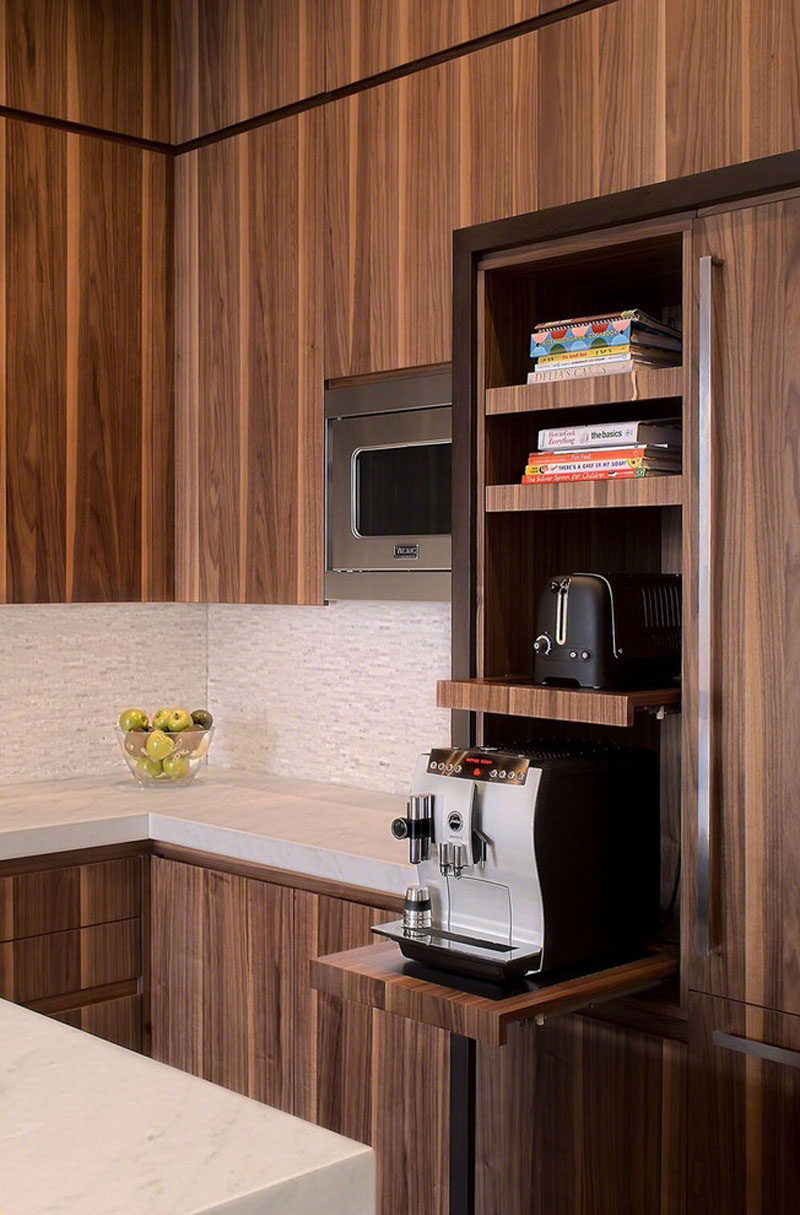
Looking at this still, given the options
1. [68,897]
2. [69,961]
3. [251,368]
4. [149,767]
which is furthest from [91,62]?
[69,961]

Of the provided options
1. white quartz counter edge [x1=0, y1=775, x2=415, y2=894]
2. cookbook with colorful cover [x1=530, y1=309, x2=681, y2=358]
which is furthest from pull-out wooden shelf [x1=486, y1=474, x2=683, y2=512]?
white quartz counter edge [x1=0, y1=775, x2=415, y2=894]

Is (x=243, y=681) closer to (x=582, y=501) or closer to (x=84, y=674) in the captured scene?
(x=84, y=674)

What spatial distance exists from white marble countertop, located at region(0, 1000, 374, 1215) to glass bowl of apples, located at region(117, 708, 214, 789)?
2.10 metres

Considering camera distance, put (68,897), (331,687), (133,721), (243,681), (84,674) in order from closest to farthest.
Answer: (68,897) < (133,721) < (331,687) < (84,674) < (243,681)

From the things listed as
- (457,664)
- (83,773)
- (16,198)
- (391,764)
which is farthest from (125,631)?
(457,664)

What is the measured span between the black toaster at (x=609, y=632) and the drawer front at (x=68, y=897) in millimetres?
1173

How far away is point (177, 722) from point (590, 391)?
1.49 meters

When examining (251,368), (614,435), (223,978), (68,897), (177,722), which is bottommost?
(223,978)

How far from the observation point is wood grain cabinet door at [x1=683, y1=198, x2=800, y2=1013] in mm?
1871

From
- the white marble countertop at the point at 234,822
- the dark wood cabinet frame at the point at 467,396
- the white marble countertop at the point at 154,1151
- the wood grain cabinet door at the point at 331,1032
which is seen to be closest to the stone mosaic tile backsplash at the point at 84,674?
the white marble countertop at the point at 234,822

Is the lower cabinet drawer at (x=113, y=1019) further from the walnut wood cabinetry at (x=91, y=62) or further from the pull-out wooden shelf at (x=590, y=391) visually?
the walnut wood cabinetry at (x=91, y=62)

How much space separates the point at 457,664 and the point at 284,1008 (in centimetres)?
80

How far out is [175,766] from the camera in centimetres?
318

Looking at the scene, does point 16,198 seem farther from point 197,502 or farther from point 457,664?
point 457,664
